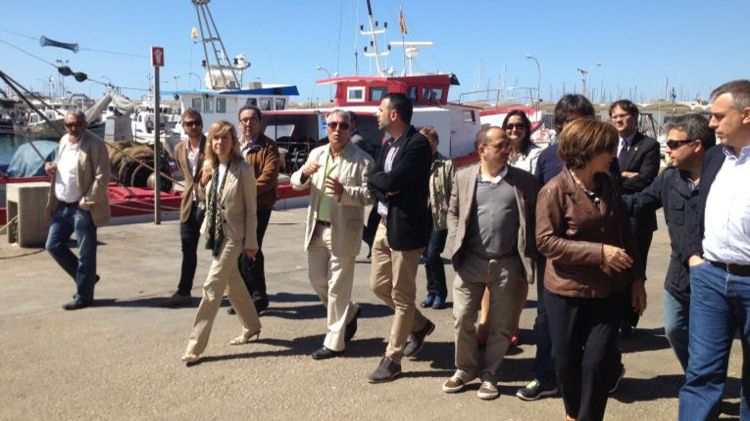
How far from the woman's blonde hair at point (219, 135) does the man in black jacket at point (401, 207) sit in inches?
41.9

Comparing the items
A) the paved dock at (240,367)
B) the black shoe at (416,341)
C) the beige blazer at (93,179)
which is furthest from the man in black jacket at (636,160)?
the beige blazer at (93,179)

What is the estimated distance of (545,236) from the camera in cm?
334

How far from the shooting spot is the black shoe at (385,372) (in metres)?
4.45

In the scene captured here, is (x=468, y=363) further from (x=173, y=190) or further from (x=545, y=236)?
(x=173, y=190)

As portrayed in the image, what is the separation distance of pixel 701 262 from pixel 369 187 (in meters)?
2.15

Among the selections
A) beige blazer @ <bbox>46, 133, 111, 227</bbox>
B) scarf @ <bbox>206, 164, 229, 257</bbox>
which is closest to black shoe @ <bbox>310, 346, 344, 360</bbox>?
scarf @ <bbox>206, 164, 229, 257</bbox>

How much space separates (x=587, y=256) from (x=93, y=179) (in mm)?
4614

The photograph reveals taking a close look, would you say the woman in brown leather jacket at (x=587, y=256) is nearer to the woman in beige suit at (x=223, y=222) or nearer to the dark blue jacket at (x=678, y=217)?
the dark blue jacket at (x=678, y=217)

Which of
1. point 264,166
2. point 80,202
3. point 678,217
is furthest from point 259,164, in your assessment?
point 678,217

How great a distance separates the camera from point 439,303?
6.36m

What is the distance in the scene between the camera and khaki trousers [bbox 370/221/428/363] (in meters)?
4.46

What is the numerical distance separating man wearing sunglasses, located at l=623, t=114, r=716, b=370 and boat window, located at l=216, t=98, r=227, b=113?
895 inches

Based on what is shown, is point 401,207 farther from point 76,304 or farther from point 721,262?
point 76,304

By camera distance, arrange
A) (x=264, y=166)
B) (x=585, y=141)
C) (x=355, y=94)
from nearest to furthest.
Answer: (x=585, y=141) < (x=264, y=166) < (x=355, y=94)
